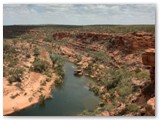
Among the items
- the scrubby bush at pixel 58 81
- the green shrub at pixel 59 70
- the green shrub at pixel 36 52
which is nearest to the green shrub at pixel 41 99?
the scrubby bush at pixel 58 81

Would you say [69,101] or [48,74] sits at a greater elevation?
[48,74]

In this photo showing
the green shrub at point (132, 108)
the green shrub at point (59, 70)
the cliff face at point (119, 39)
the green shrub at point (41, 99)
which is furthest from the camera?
the green shrub at point (59, 70)

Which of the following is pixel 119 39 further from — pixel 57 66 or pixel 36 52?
pixel 36 52

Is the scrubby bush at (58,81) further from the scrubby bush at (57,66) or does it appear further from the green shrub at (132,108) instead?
the green shrub at (132,108)

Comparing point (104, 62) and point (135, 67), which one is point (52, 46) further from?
point (135, 67)

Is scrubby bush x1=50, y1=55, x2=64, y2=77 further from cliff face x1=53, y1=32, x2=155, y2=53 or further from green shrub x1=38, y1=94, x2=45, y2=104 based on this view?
green shrub x1=38, y1=94, x2=45, y2=104

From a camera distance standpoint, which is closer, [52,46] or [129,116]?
[129,116]

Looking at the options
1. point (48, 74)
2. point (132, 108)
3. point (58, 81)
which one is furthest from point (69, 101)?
point (48, 74)

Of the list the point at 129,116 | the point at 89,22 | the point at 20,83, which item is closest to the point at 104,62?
the point at 20,83
